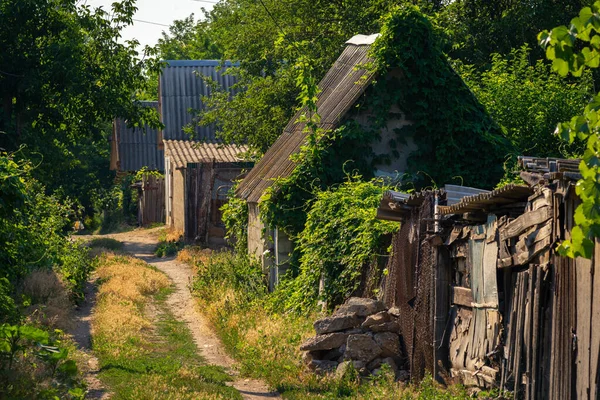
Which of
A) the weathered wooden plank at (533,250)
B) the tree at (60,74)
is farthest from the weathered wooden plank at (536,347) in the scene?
the tree at (60,74)

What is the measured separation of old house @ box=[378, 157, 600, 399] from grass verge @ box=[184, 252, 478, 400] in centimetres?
65

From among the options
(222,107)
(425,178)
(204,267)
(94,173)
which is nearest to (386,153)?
(425,178)

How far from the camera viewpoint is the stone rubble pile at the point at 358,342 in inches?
441

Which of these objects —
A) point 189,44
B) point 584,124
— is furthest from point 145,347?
→ point 189,44

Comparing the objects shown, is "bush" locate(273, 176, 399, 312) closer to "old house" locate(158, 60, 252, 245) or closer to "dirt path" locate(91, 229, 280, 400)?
"dirt path" locate(91, 229, 280, 400)

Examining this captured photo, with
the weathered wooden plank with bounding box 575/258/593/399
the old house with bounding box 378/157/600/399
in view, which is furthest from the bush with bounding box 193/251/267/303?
the weathered wooden plank with bounding box 575/258/593/399

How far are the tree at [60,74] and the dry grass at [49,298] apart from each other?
567cm

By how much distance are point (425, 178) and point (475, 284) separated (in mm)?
7409

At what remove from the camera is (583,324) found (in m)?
7.66

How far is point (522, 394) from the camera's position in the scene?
8.69 meters

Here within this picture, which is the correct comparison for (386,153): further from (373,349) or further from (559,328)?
(559,328)

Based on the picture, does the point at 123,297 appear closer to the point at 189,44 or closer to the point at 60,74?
the point at 60,74

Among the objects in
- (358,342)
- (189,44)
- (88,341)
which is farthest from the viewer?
(189,44)

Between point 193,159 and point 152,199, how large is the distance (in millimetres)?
9320
